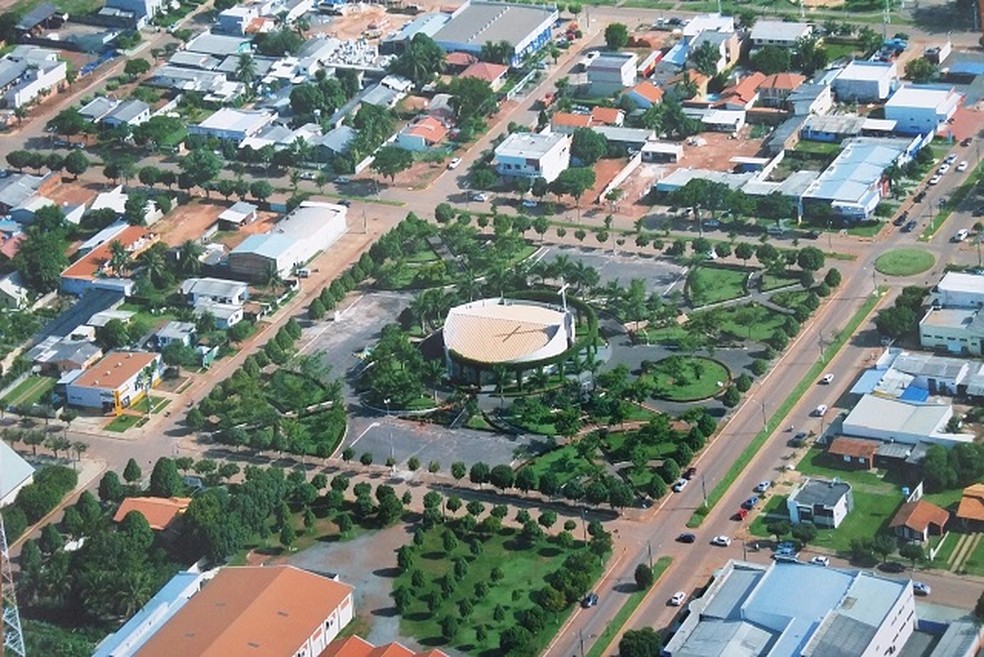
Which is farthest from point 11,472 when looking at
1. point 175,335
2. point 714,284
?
point 714,284

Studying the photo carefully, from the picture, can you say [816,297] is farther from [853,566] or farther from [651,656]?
[651,656]

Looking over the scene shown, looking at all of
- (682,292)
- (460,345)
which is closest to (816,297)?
(682,292)

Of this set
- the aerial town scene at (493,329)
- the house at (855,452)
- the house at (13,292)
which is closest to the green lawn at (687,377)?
the aerial town scene at (493,329)

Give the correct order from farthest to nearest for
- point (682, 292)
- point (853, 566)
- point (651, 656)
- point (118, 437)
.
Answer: point (682, 292) < point (118, 437) < point (853, 566) < point (651, 656)

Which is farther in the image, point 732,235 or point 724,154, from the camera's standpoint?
point 724,154

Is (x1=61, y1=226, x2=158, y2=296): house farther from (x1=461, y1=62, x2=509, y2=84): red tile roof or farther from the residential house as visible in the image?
the residential house

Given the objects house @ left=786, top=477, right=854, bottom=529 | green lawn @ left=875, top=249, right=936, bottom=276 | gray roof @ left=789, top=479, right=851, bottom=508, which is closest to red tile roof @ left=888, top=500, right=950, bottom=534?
house @ left=786, top=477, right=854, bottom=529
